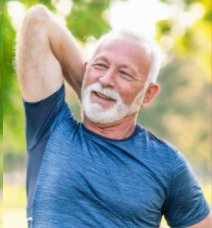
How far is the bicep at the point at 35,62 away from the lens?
156cm

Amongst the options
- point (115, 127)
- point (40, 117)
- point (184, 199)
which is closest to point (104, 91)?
point (115, 127)

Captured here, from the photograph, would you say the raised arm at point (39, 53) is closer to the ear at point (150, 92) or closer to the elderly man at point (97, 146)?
the elderly man at point (97, 146)

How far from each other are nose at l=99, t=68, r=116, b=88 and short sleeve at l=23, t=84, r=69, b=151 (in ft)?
0.70

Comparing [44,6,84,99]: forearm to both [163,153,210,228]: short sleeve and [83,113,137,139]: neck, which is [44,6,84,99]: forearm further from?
[163,153,210,228]: short sleeve

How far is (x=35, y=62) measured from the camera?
1.56 metres

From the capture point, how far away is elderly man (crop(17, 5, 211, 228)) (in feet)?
4.76

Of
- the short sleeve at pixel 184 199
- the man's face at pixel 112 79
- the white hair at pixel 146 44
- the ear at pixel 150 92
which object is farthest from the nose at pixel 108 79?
the short sleeve at pixel 184 199

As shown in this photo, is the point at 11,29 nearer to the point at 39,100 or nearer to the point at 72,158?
the point at 39,100

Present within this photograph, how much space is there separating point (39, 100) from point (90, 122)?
29 cm

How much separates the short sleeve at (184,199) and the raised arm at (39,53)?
0.68 metres

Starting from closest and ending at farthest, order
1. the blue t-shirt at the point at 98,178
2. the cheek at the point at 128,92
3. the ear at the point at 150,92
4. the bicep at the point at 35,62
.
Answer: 1. the blue t-shirt at the point at 98,178
2. the bicep at the point at 35,62
3. the cheek at the point at 128,92
4. the ear at the point at 150,92

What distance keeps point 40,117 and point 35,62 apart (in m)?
0.24

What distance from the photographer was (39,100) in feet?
5.11

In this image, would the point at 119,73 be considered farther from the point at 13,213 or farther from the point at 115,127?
the point at 13,213
